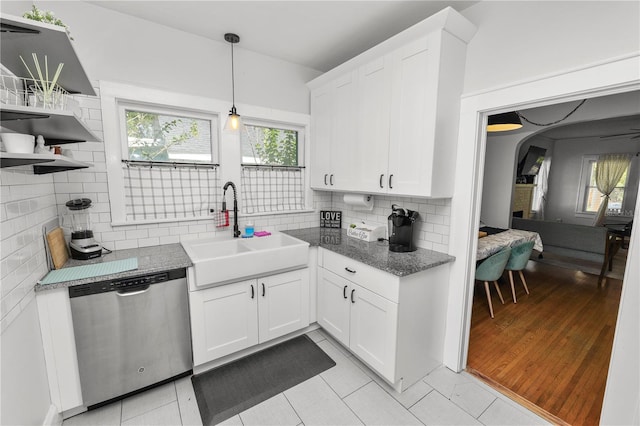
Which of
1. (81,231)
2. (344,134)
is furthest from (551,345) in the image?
(81,231)

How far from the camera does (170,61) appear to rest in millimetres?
2170

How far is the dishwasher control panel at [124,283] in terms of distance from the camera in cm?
155

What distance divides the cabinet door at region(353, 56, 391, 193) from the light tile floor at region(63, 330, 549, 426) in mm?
1463

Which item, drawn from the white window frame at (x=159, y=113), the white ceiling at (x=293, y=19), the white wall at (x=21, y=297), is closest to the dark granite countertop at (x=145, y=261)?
the white wall at (x=21, y=297)

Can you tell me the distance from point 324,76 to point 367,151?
891 millimetres

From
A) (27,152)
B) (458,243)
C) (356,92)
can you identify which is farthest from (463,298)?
(27,152)

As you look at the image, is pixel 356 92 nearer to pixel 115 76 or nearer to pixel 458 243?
pixel 458 243

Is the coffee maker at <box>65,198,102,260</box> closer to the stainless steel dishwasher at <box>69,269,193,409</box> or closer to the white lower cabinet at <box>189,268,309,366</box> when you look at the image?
the stainless steel dishwasher at <box>69,269,193,409</box>

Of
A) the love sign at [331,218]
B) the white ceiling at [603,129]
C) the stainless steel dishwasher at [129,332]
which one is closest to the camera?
the stainless steel dishwasher at [129,332]

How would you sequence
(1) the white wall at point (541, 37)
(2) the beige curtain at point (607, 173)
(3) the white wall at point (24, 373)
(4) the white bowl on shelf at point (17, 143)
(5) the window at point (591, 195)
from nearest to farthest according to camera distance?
(4) the white bowl on shelf at point (17, 143), (3) the white wall at point (24, 373), (1) the white wall at point (541, 37), (2) the beige curtain at point (607, 173), (5) the window at point (591, 195)

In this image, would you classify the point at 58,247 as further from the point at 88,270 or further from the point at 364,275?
the point at 364,275

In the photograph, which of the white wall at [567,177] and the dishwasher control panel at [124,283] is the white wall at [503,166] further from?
the dishwasher control panel at [124,283]

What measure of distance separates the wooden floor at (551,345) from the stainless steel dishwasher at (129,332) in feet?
7.28

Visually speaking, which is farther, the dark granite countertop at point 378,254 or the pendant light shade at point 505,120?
the pendant light shade at point 505,120
